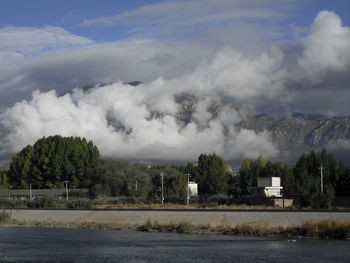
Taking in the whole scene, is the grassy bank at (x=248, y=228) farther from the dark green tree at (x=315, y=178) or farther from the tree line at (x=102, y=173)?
the tree line at (x=102, y=173)

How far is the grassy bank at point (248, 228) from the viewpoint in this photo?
55.6m

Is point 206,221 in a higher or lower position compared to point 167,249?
higher

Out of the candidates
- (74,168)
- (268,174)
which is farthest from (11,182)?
(268,174)

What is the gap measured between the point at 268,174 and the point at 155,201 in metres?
41.2

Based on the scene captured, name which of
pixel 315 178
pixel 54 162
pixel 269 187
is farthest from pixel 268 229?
pixel 54 162

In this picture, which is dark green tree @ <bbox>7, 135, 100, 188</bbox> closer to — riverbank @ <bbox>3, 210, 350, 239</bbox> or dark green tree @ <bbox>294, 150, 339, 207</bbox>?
dark green tree @ <bbox>294, 150, 339, 207</bbox>

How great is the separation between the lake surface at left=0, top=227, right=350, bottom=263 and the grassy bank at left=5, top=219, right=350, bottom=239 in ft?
9.39

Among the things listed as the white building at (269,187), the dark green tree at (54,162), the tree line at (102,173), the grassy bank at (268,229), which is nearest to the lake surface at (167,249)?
the grassy bank at (268,229)

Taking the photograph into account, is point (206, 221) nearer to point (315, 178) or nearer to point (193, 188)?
point (315, 178)

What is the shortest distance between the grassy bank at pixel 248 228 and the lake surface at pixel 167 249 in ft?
9.39

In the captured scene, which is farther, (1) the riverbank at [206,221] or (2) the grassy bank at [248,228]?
(1) the riverbank at [206,221]

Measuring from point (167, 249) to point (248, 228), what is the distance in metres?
15.6

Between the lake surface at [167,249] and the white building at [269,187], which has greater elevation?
the white building at [269,187]

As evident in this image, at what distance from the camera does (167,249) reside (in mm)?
48812
